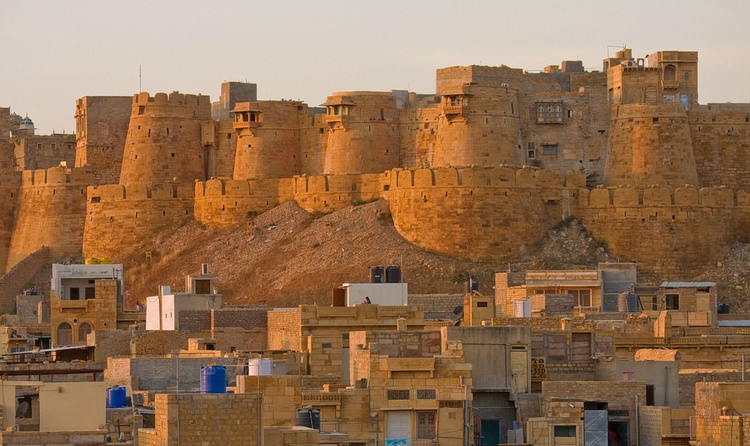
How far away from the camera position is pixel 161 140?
3265 inches

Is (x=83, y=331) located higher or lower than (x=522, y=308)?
lower

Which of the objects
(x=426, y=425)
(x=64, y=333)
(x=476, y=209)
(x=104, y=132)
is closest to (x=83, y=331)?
(x=64, y=333)

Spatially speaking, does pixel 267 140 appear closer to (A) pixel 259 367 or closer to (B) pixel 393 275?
(B) pixel 393 275

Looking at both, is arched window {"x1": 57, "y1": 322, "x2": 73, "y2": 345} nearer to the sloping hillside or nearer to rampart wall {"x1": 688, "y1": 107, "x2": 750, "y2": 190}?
the sloping hillside

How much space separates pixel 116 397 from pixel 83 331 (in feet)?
74.0

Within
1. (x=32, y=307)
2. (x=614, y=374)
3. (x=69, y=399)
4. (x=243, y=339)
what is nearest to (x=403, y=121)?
(x=32, y=307)

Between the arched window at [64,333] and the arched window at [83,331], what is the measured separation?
18cm

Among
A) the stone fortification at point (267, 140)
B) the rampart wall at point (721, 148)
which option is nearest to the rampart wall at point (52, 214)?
the stone fortification at point (267, 140)

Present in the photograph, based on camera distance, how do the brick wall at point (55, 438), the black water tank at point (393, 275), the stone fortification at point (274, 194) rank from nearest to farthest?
the brick wall at point (55, 438) → the black water tank at point (393, 275) → the stone fortification at point (274, 194)

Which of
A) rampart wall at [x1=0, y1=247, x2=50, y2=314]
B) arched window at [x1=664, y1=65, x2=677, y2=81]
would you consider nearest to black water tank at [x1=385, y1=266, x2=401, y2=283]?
rampart wall at [x1=0, y1=247, x2=50, y2=314]

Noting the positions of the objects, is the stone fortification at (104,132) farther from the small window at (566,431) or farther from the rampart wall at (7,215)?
the small window at (566,431)

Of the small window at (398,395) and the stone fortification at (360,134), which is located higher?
the stone fortification at (360,134)

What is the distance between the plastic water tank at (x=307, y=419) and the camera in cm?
2794

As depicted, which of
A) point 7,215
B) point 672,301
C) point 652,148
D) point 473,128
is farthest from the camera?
point 7,215
